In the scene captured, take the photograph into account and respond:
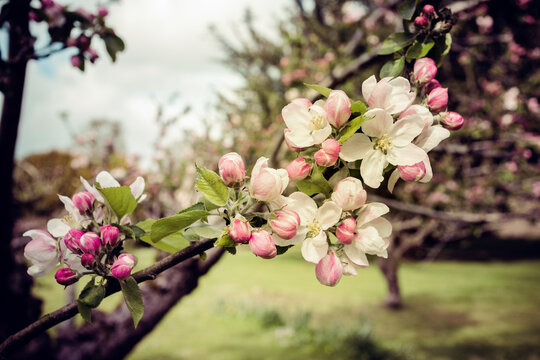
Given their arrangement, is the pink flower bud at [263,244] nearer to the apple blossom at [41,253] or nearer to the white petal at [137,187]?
the white petal at [137,187]

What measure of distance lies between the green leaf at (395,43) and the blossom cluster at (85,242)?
0.59 m

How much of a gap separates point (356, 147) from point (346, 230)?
14 centimetres

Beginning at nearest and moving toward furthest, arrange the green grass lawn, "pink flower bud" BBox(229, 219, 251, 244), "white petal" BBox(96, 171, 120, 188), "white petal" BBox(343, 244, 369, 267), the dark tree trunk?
"pink flower bud" BBox(229, 219, 251, 244) → "white petal" BBox(343, 244, 369, 267) → "white petal" BBox(96, 171, 120, 188) → the dark tree trunk → the green grass lawn

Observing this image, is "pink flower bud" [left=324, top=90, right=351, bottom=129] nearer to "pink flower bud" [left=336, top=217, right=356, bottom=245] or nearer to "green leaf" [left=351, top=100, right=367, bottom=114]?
"green leaf" [left=351, top=100, right=367, bottom=114]

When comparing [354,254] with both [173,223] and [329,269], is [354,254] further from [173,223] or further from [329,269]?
[173,223]

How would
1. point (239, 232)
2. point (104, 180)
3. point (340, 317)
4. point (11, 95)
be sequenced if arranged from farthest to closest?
point (340, 317) < point (11, 95) < point (104, 180) < point (239, 232)

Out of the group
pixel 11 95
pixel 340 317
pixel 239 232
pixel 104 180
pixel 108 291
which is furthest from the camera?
pixel 340 317

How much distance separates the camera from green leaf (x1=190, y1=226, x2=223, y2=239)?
0.64m

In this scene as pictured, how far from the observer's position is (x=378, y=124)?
2.26ft

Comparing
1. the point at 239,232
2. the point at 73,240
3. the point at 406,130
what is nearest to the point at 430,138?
the point at 406,130

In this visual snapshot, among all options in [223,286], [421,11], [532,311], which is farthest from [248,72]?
[421,11]

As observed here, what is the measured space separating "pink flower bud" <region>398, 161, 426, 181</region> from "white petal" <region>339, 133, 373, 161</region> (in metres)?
0.07

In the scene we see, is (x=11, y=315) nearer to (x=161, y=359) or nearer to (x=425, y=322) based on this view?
(x=161, y=359)

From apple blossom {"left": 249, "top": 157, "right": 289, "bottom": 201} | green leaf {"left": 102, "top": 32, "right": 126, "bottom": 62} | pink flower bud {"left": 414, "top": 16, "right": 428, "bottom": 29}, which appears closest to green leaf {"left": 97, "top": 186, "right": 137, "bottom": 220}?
apple blossom {"left": 249, "top": 157, "right": 289, "bottom": 201}
